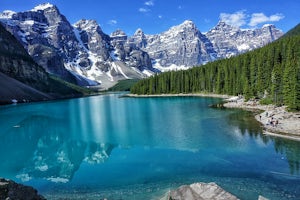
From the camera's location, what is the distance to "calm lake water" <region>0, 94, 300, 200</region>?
Result: 24844 millimetres

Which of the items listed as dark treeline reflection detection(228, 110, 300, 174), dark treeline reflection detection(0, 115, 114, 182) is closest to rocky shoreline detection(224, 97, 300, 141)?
dark treeline reflection detection(228, 110, 300, 174)

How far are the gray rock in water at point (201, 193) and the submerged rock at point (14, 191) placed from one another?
907 cm

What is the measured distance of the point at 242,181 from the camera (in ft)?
83.3

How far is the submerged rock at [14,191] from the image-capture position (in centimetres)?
1588

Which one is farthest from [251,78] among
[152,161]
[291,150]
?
[152,161]

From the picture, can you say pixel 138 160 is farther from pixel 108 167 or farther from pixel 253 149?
pixel 253 149

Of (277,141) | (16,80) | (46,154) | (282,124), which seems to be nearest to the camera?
(277,141)

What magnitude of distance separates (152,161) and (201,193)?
14.9m

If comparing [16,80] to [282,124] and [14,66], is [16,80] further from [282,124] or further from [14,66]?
[282,124]

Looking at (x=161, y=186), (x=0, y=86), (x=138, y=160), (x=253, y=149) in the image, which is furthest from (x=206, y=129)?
(x=0, y=86)

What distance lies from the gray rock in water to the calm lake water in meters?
3.81

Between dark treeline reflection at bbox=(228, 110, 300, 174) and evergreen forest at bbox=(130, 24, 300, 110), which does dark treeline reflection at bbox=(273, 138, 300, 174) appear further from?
evergreen forest at bbox=(130, 24, 300, 110)

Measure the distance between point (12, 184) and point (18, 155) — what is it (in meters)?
27.1

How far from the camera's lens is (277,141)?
128 feet
